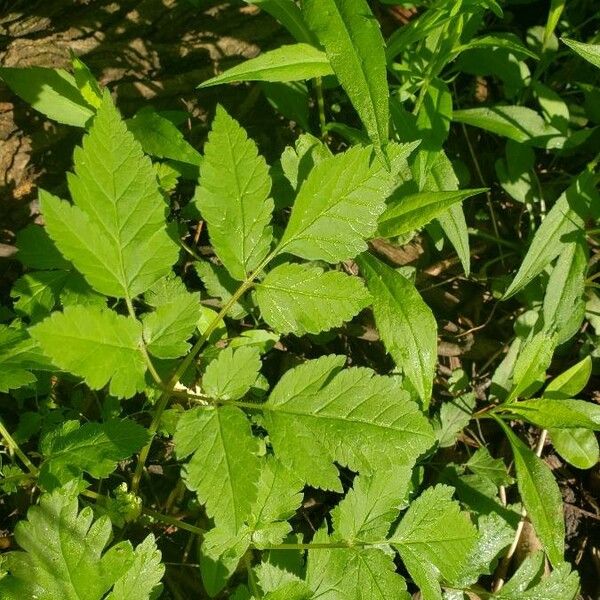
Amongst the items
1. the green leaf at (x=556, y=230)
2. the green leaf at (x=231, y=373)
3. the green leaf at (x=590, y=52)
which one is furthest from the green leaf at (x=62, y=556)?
the green leaf at (x=590, y=52)

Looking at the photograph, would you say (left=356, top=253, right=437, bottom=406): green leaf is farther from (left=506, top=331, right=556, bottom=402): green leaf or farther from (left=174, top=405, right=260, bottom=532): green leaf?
(left=174, top=405, right=260, bottom=532): green leaf

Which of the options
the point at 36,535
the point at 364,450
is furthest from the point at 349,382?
the point at 36,535

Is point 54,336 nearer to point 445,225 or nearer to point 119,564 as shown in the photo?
point 119,564

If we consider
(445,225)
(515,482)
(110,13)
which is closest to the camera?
(445,225)

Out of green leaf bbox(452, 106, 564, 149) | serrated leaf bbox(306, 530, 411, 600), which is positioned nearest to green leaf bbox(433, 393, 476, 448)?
serrated leaf bbox(306, 530, 411, 600)

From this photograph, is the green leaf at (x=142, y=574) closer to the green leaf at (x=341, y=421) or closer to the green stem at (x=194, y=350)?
→ the green stem at (x=194, y=350)

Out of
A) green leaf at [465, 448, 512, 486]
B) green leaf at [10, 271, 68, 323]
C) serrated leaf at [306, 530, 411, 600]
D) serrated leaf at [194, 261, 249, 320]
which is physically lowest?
green leaf at [465, 448, 512, 486]
